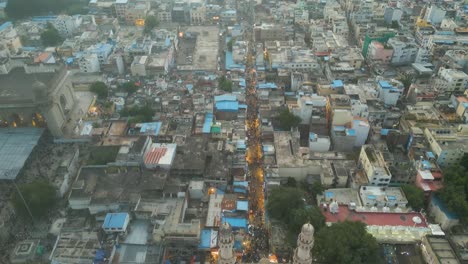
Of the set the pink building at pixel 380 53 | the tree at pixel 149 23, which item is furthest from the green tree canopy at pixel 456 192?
the tree at pixel 149 23

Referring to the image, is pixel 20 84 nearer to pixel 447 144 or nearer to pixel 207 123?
pixel 207 123

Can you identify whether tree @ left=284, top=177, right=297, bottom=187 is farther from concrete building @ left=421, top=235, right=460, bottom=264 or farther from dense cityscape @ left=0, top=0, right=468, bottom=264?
concrete building @ left=421, top=235, right=460, bottom=264

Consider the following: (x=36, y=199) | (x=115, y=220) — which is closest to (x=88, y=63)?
(x=36, y=199)

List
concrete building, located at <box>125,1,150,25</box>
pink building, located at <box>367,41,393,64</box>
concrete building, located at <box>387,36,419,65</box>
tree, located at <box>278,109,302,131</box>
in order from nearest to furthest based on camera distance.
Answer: tree, located at <box>278,109,302,131</box> < concrete building, located at <box>387,36,419,65</box> < pink building, located at <box>367,41,393,64</box> < concrete building, located at <box>125,1,150,25</box>

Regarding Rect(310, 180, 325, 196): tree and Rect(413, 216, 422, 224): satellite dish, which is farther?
Rect(310, 180, 325, 196): tree

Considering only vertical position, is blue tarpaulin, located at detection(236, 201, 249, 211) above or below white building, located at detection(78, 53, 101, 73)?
below

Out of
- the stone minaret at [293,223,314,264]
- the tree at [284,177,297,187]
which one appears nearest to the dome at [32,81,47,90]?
the tree at [284,177,297,187]
